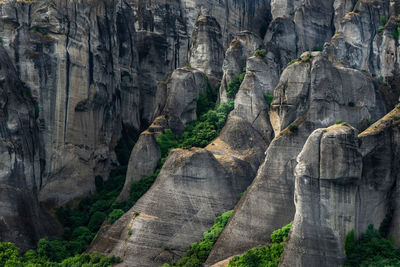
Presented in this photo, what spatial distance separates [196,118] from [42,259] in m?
20.9

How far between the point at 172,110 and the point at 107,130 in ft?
27.6

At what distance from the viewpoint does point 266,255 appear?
4234cm

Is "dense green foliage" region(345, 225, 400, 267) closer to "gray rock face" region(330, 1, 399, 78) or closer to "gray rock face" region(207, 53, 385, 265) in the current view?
"gray rock face" region(207, 53, 385, 265)

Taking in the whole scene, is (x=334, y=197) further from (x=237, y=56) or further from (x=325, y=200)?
(x=237, y=56)

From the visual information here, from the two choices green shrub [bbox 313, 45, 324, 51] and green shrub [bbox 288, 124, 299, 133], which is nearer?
green shrub [bbox 288, 124, 299, 133]

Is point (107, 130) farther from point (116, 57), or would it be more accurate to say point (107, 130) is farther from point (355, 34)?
point (355, 34)

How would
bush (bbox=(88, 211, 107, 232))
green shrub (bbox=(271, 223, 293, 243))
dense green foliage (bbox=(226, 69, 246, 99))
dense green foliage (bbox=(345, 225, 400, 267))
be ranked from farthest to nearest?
dense green foliage (bbox=(226, 69, 246, 99)), bush (bbox=(88, 211, 107, 232)), green shrub (bbox=(271, 223, 293, 243)), dense green foliage (bbox=(345, 225, 400, 267))

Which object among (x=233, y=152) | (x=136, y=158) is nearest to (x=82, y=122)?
(x=136, y=158)

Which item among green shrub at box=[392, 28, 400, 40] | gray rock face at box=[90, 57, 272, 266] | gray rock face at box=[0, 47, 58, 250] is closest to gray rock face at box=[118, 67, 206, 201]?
gray rock face at box=[90, 57, 272, 266]

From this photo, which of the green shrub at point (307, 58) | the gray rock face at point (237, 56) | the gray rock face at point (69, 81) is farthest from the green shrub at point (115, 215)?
the green shrub at point (307, 58)

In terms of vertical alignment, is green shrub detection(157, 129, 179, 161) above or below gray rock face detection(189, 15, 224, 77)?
below

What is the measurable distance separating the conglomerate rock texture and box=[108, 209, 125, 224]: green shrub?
0.70m

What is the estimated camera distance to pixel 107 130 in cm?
6594

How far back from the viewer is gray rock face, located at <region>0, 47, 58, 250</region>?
171 ft
